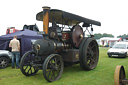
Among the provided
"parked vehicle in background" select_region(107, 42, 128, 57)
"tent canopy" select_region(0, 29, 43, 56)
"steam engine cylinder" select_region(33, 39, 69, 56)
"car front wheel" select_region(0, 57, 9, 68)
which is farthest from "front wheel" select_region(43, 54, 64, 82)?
"parked vehicle in background" select_region(107, 42, 128, 57)

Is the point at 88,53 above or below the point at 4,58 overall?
above

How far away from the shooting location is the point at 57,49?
478 cm

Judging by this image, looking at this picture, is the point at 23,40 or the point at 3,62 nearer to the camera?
the point at 3,62

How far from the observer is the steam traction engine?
439 centimetres

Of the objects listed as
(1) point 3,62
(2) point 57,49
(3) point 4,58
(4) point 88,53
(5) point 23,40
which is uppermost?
(5) point 23,40

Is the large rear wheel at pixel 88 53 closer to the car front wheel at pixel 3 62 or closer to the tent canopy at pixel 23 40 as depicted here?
the tent canopy at pixel 23 40

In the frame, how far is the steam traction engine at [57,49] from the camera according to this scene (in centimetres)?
439

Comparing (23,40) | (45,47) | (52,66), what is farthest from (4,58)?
(52,66)

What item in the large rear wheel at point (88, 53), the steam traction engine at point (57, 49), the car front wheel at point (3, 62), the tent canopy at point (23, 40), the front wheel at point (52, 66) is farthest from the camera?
the tent canopy at point (23, 40)

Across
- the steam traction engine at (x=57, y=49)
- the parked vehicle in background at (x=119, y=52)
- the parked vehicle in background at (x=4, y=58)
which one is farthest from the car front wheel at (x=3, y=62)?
the parked vehicle in background at (x=119, y=52)

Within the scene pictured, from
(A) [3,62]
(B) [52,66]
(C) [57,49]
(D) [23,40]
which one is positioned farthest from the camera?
(D) [23,40]

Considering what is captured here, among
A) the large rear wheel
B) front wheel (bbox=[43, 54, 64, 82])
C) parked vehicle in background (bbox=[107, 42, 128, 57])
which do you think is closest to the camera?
front wheel (bbox=[43, 54, 64, 82])

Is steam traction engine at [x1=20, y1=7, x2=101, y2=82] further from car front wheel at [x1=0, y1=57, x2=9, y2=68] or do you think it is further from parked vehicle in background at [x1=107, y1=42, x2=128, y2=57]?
parked vehicle in background at [x1=107, y1=42, x2=128, y2=57]

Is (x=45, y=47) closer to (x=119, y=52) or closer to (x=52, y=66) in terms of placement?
(x=52, y=66)
